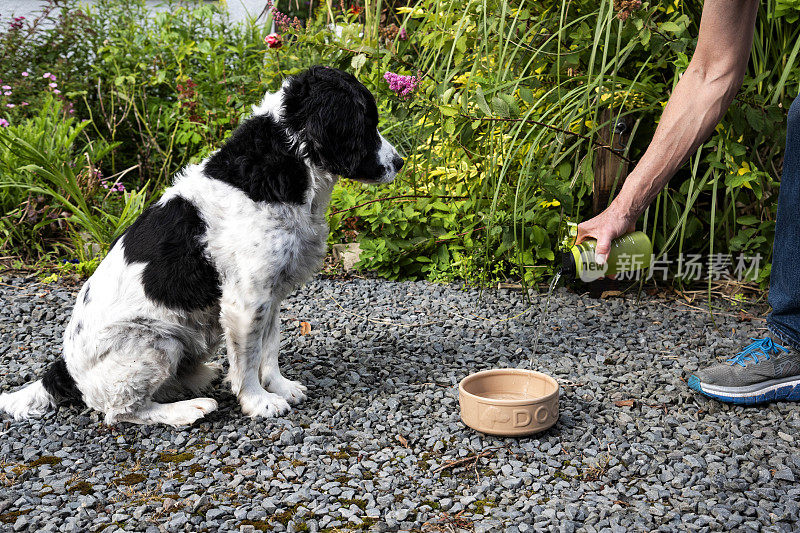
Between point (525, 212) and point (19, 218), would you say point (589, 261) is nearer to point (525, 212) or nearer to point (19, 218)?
point (525, 212)

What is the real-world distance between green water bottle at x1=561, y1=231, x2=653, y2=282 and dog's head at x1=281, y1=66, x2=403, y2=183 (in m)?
0.88

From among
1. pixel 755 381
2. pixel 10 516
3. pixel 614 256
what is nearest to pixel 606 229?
pixel 614 256

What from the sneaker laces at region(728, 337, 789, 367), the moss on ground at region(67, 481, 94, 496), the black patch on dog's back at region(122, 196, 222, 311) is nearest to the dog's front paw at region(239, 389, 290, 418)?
the black patch on dog's back at region(122, 196, 222, 311)

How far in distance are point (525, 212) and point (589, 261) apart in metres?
0.81

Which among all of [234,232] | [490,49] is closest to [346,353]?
[234,232]

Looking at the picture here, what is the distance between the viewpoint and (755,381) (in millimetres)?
2482

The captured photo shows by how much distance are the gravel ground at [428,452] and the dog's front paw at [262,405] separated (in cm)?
5

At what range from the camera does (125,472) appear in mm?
2129

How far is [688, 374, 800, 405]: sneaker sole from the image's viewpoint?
2.47 meters

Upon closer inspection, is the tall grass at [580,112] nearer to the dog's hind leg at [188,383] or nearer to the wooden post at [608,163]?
the wooden post at [608,163]

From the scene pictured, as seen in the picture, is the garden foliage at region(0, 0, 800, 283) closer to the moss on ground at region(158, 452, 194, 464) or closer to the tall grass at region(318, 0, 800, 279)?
the tall grass at region(318, 0, 800, 279)

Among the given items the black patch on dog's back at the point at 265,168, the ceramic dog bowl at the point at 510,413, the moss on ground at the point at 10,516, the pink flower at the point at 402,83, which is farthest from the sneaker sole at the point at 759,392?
the moss on ground at the point at 10,516

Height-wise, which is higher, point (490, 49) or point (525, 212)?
point (490, 49)

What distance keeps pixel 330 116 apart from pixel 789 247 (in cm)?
165
